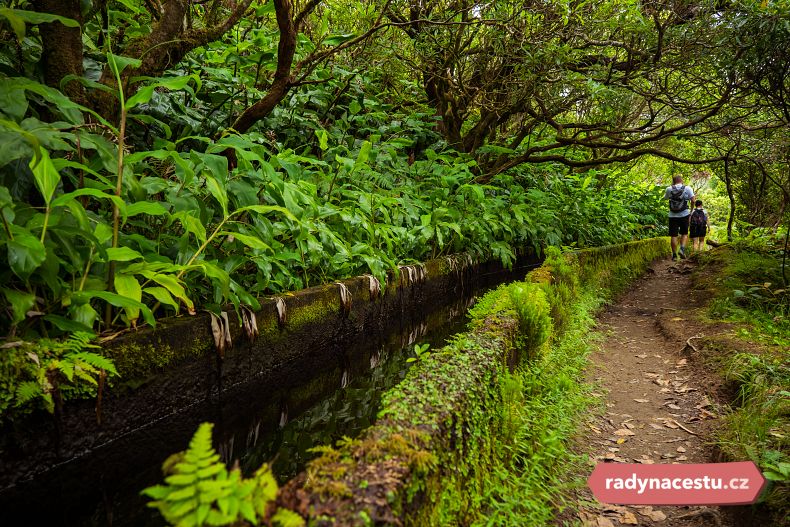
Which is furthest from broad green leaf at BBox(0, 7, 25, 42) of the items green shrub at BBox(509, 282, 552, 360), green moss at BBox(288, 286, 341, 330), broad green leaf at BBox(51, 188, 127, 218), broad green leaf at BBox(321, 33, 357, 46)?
green shrub at BBox(509, 282, 552, 360)

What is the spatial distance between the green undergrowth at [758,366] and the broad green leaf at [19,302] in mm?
3253

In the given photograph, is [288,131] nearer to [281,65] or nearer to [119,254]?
[281,65]

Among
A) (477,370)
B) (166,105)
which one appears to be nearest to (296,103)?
(166,105)

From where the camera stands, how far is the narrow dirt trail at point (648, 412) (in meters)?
2.24

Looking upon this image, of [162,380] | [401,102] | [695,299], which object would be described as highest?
[401,102]

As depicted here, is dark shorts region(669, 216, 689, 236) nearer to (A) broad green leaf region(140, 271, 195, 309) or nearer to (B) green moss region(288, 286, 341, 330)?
(B) green moss region(288, 286, 341, 330)

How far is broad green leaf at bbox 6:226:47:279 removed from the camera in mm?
1662

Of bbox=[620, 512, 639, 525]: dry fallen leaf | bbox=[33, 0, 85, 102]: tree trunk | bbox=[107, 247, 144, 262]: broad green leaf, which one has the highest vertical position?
bbox=[33, 0, 85, 102]: tree trunk

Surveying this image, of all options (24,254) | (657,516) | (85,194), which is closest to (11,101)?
(85,194)

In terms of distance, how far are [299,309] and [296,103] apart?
3.85 meters

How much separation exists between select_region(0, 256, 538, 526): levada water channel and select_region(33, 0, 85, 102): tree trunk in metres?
1.90

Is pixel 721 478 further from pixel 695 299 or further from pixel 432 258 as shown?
pixel 695 299

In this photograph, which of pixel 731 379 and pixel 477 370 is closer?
pixel 477 370

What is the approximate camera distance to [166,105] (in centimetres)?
412
